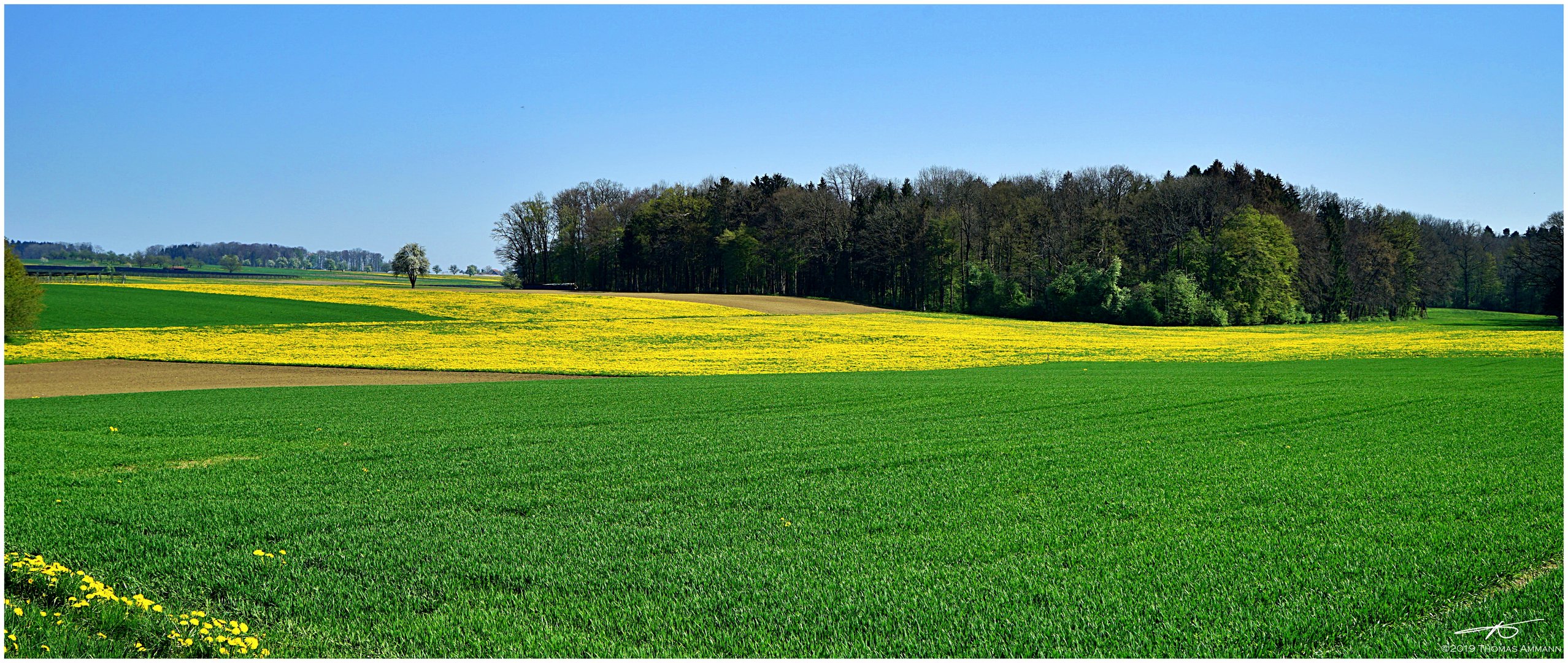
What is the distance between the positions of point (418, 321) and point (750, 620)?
5726cm

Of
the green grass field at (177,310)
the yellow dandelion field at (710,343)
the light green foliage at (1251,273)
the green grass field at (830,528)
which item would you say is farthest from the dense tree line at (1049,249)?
the green grass field at (830,528)

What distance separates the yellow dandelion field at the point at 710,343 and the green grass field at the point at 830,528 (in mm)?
20053

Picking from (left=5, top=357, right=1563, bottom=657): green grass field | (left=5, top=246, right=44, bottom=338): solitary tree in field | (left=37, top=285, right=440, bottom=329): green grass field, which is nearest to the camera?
(left=5, top=357, right=1563, bottom=657): green grass field

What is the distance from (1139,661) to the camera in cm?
607

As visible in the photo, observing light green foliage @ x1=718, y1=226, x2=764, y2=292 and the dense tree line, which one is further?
light green foliage @ x1=718, y1=226, x2=764, y2=292

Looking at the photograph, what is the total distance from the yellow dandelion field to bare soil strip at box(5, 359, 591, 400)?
127 cm

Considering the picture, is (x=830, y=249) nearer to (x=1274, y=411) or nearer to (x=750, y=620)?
(x=1274, y=411)

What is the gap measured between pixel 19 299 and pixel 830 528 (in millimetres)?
41373

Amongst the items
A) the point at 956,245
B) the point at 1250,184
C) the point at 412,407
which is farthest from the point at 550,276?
the point at 412,407

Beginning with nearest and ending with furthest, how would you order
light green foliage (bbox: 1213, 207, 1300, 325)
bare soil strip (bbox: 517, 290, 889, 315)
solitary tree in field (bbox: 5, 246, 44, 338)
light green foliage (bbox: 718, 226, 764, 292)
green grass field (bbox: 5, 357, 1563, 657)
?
green grass field (bbox: 5, 357, 1563, 657), solitary tree in field (bbox: 5, 246, 44, 338), light green foliage (bbox: 1213, 207, 1300, 325), bare soil strip (bbox: 517, 290, 889, 315), light green foliage (bbox: 718, 226, 764, 292)

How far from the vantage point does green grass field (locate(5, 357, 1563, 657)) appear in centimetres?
668

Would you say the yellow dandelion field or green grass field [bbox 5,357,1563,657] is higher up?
green grass field [bbox 5,357,1563,657]

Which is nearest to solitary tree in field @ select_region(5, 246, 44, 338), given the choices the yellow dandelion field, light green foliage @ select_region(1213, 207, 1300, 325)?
the yellow dandelion field

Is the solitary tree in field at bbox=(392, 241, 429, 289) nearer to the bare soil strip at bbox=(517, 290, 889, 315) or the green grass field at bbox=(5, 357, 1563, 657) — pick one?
the bare soil strip at bbox=(517, 290, 889, 315)
